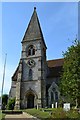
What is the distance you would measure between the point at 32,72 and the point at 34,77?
1.38 m

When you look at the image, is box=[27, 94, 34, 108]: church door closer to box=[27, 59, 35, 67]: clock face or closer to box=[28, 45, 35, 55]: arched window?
box=[27, 59, 35, 67]: clock face

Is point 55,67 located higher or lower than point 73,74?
higher

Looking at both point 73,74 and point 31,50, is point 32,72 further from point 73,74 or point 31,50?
point 73,74

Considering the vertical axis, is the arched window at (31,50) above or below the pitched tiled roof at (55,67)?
above

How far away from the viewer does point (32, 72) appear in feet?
157

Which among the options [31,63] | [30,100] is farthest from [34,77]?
[30,100]

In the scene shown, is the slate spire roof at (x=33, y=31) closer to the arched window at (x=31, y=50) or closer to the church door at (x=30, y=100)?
the arched window at (x=31, y=50)

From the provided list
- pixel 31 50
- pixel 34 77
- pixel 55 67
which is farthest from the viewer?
pixel 55 67

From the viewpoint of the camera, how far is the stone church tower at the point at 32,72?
45688 millimetres

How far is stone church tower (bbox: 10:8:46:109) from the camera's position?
45688 millimetres

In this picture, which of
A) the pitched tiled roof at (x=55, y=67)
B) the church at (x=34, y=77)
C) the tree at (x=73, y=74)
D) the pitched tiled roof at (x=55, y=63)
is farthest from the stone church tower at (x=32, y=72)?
the tree at (x=73, y=74)

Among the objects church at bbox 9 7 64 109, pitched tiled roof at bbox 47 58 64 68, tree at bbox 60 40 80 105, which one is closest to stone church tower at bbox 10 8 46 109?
church at bbox 9 7 64 109

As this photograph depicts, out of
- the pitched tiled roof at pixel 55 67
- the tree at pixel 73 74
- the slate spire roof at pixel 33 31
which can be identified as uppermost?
the slate spire roof at pixel 33 31

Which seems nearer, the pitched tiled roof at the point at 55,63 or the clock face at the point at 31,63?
the clock face at the point at 31,63
